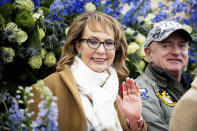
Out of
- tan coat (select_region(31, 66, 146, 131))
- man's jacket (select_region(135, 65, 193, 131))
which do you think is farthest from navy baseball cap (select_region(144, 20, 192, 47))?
tan coat (select_region(31, 66, 146, 131))

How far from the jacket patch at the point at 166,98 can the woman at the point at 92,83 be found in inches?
17.8

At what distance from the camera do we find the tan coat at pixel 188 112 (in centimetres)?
88

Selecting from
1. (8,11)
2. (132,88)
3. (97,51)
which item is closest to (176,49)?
(132,88)

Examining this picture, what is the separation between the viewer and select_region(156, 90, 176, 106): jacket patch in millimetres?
2437

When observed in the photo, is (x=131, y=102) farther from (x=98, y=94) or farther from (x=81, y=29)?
(x=81, y=29)

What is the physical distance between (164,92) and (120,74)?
19.2 inches

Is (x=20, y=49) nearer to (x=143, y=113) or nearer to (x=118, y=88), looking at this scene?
(x=118, y=88)

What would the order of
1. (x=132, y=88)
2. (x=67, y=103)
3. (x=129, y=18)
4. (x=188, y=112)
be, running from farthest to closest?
1. (x=129, y=18)
2. (x=132, y=88)
3. (x=67, y=103)
4. (x=188, y=112)

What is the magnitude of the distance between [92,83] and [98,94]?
160 mm

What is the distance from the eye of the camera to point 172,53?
2.67 metres

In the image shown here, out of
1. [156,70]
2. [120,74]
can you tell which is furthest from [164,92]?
[120,74]

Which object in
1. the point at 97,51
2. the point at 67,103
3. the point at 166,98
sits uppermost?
the point at 97,51

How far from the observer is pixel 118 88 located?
2.27m

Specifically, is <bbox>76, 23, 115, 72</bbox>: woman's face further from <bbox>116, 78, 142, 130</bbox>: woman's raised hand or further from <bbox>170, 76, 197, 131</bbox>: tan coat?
<bbox>170, 76, 197, 131</bbox>: tan coat
